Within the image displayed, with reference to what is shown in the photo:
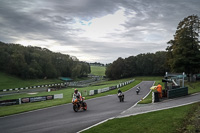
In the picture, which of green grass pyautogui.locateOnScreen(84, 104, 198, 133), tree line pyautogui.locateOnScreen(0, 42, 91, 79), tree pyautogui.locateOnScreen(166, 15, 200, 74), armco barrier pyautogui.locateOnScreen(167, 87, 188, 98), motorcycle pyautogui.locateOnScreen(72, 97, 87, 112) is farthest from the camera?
tree line pyautogui.locateOnScreen(0, 42, 91, 79)

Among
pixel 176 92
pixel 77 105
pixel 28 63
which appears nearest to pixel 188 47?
pixel 176 92

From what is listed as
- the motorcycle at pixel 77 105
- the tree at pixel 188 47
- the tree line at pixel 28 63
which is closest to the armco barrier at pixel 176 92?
the motorcycle at pixel 77 105

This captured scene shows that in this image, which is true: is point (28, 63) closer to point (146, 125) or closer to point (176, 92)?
point (176, 92)

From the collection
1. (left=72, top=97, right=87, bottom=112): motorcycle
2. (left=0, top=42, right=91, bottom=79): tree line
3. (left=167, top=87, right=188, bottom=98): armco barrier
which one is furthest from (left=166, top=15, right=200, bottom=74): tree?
(left=0, top=42, right=91, bottom=79): tree line

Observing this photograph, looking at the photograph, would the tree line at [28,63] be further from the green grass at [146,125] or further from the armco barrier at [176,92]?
the green grass at [146,125]

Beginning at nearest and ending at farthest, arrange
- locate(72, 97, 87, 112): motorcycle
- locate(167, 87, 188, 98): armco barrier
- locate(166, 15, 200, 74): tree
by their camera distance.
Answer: locate(72, 97, 87, 112): motorcycle, locate(167, 87, 188, 98): armco barrier, locate(166, 15, 200, 74): tree

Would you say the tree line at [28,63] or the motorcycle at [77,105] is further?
the tree line at [28,63]

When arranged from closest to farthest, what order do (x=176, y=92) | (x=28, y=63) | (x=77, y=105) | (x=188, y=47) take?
(x=77, y=105) < (x=176, y=92) < (x=188, y=47) < (x=28, y=63)

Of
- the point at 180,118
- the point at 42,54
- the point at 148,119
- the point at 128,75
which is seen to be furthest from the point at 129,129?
the point at 128,75

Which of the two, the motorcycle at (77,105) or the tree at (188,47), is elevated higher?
the tree at (188,47)

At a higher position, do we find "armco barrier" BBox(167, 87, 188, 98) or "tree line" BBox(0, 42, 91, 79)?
"tree line" BBox(0, 42, 91, 79)

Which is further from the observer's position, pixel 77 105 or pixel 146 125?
pixel 77 105

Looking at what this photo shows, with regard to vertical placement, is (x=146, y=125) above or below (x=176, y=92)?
below

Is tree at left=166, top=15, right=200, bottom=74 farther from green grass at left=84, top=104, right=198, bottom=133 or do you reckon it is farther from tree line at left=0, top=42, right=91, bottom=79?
tree line at left=0, top=42, right=91, bottom=79
